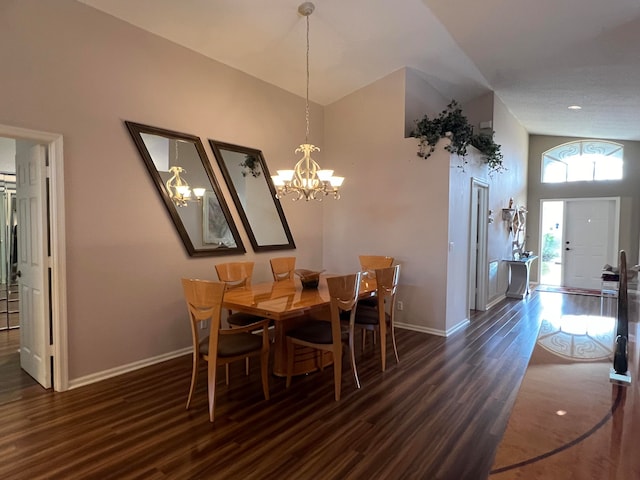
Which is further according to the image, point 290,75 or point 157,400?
point 290,75

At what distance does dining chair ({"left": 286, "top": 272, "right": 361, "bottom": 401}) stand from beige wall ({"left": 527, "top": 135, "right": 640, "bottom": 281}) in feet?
22.9

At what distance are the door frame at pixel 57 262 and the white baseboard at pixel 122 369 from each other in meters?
0.10

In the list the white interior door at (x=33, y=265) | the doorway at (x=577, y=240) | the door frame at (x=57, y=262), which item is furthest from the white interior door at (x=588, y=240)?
the white interior door at (x=33, y=265)

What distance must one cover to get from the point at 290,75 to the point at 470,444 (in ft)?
14.5

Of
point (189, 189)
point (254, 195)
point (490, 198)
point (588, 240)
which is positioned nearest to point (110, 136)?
point (189, 189)

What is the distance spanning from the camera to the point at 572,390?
52.6 inches

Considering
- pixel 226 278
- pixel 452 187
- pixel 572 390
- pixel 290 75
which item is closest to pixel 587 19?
pixel 452 187

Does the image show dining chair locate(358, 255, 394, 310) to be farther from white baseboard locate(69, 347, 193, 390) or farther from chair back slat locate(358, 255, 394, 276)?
white baseboard locate(69, 347, 193, 390)

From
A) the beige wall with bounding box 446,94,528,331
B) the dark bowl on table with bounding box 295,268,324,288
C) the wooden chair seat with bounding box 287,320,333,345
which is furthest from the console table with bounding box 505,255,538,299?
the wooden chair seat with bounding box 287,320,333,345

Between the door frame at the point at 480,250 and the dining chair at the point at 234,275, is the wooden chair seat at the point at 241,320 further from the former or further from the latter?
the door frame at the point at 480,250

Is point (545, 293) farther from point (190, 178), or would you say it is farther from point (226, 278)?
point (190, 178)

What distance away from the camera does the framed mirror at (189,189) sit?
372cm

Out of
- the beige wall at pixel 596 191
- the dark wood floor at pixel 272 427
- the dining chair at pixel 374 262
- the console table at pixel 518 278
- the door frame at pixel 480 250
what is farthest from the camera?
the beige wall at pixel 596 191

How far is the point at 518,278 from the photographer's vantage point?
23.3 ft
